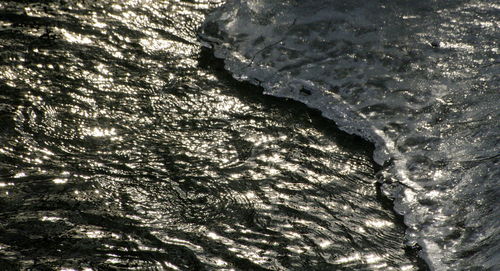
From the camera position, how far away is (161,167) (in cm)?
290

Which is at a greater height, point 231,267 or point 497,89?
point 497,89

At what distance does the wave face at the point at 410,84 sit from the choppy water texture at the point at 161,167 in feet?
0.52

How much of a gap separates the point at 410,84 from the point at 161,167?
67.6 inches

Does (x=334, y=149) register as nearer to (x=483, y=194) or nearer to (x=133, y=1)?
(x=483, y=194)

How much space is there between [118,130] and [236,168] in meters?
0.64

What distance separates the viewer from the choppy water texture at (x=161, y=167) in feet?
8.19

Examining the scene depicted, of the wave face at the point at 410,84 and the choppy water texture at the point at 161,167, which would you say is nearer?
the choppy water texture at the point at 161,167

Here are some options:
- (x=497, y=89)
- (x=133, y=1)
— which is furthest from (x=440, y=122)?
(x=133, y=1)

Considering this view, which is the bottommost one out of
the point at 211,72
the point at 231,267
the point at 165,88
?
the point at 231,267

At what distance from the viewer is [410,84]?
12.3 feet

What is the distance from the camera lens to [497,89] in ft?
12.0

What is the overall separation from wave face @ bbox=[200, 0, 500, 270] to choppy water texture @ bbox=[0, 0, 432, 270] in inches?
6.3

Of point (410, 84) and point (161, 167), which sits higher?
point (410, 84)

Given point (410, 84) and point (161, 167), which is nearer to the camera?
point (161, 167)
